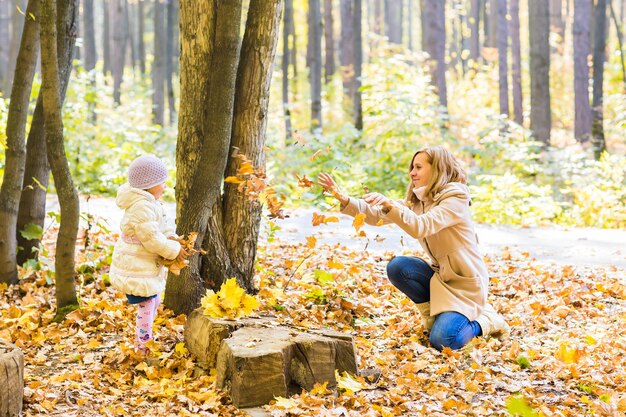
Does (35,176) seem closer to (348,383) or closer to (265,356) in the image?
(265,356)

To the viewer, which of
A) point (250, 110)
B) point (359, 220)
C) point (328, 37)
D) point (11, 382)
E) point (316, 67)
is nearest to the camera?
point (11, 382)

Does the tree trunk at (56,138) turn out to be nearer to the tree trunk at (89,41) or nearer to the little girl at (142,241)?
the little girl at (142,241)

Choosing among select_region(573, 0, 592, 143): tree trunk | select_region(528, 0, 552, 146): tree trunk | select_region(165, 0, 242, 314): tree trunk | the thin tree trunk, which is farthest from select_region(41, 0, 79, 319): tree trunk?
select_region(573, 0, 592, 143): tree trunk

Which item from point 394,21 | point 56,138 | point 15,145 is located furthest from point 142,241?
point 394,21

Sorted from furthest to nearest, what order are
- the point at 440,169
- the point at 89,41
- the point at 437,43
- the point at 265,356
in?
the point at 89,41 → the point at 437,43 → the point at 440,169 → the point at 265,356

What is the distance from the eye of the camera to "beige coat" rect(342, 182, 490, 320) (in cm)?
464

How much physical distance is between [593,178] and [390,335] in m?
9.64

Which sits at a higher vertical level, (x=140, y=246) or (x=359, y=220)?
(x=359, y=220)

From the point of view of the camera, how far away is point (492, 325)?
4871 mm

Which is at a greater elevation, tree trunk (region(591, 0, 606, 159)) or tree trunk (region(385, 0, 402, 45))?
tree trunk (region(385, 0, 402, 45))

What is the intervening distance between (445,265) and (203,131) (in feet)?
6.61

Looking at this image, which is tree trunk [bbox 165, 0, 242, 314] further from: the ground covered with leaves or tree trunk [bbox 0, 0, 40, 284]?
tree trunk [bbox 0, 0, 40, 284]

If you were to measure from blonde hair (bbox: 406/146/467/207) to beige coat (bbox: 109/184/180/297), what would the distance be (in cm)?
184

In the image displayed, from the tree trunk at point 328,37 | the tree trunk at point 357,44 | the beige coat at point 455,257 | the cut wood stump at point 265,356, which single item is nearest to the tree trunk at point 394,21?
the tree trunk at point 328,37
